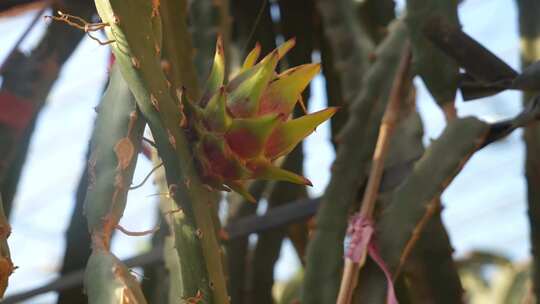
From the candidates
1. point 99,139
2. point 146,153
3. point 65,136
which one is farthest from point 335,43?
point 65,136

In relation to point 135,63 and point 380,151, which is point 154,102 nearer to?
point 135,63

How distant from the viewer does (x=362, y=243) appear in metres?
0.92

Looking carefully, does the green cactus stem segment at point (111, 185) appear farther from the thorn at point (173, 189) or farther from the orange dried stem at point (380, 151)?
the orange dried stem at point (380, 151)

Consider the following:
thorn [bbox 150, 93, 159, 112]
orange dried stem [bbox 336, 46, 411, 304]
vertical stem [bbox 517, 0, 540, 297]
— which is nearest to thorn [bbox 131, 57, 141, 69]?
thorn [bbox 150, 93, 159, 112]

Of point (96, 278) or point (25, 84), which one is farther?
point (25, 84)

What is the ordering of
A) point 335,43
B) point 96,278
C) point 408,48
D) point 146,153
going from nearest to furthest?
point 96,278, point 146,153, point 408,48, point 335,43

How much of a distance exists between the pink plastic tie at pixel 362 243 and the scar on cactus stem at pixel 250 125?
230 mm

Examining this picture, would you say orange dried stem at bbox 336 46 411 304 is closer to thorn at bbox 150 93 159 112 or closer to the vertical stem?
the vertical stem

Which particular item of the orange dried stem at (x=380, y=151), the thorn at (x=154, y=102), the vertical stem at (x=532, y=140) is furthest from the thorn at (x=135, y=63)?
the vertical stem at (x=532, y=140)

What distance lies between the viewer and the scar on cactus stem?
2.23ft

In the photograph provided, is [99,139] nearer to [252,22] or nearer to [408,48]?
[408,48]

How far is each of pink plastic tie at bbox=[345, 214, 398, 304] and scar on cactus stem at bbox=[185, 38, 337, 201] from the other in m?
0.23

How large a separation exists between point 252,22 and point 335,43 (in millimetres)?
208

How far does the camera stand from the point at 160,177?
92cm
